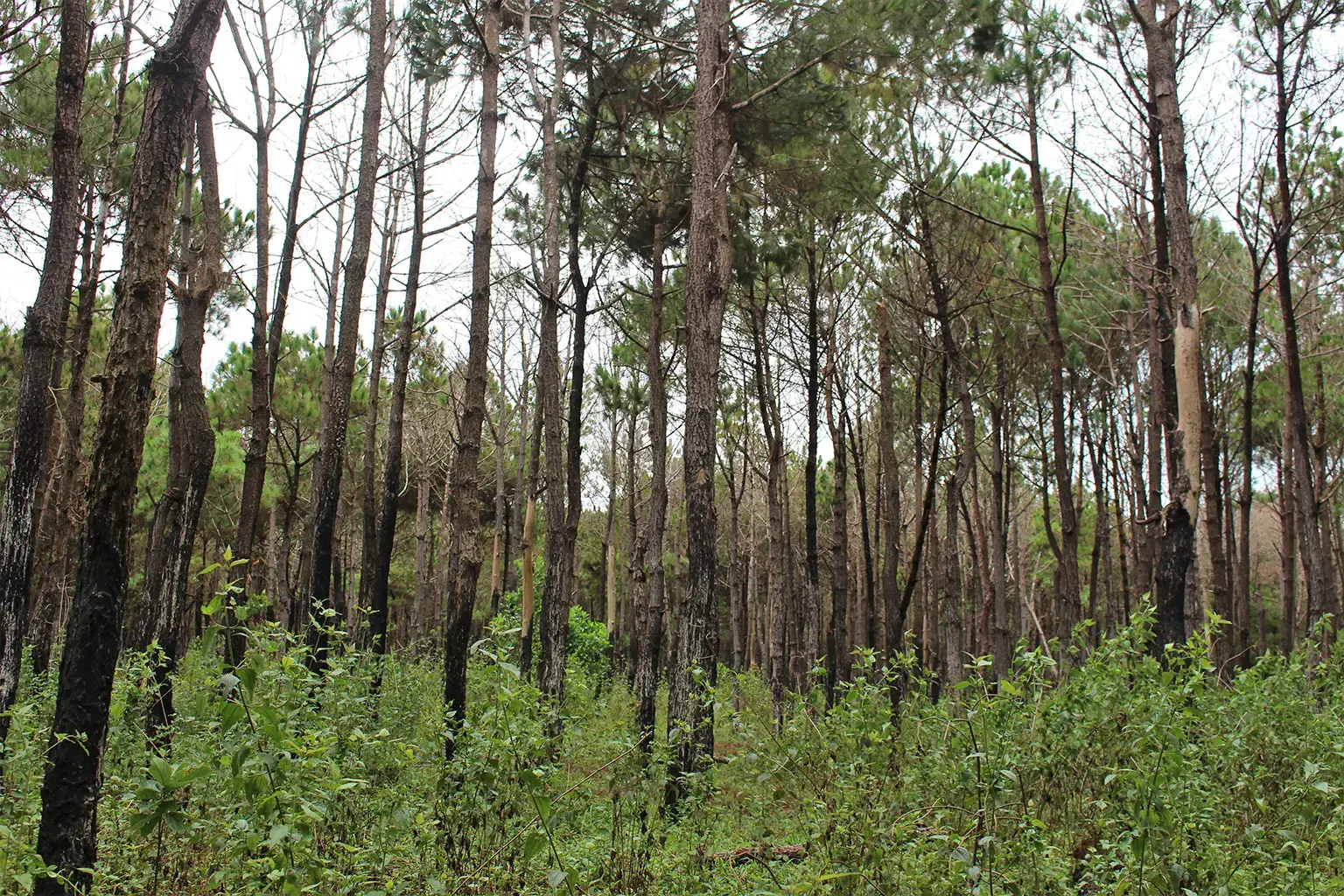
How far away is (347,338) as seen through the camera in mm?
9094

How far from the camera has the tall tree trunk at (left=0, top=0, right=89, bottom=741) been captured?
5.54m

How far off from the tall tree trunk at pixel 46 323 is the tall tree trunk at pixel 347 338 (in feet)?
9.69

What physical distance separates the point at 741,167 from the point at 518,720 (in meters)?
8.62

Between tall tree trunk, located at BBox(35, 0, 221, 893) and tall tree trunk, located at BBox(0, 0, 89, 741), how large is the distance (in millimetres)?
2147

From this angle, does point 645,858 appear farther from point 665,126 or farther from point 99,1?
point 99,1

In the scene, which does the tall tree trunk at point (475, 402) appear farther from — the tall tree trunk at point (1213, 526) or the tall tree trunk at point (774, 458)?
the tall tree trunk at point (1213, 526)

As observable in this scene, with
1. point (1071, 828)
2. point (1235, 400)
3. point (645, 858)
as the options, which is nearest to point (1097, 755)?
point (1071, 828)

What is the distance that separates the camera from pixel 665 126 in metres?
12.2

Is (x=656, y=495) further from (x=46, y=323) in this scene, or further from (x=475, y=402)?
(x=46, y=323)

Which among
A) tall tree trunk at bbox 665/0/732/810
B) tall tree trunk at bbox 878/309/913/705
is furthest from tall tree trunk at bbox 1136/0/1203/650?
tall tree trunk at bbox 878/309/913/705

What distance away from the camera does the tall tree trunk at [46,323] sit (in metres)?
5.54

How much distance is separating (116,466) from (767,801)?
3.86 m

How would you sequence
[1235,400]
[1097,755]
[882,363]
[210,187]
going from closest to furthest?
1. [1097,755]
2. [210,187]
3. [882,363]
4. [1235,400]

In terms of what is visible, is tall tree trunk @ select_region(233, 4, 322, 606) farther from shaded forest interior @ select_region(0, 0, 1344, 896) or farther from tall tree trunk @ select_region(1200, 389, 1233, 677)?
tall tree trunk @ select_region(1200, 389, 1233, 677)
